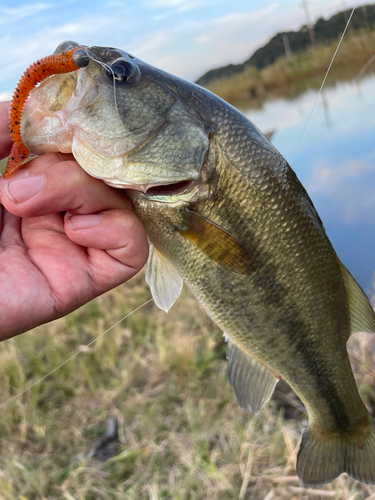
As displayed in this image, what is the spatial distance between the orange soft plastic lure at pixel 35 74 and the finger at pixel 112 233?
0.32 metres

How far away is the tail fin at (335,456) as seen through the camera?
5.90 feet

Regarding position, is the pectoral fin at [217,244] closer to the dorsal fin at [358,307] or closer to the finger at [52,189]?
the finger at [52,189]

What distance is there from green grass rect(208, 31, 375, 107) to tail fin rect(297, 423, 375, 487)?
394 inches

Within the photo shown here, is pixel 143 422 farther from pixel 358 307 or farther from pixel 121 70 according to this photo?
pixel 121 70

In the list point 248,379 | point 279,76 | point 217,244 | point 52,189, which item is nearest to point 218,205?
point 217,244

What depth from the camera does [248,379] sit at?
1.88 m

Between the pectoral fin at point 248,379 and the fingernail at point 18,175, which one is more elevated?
the fingernail at point 18,175

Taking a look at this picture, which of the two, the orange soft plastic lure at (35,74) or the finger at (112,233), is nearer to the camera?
the orange soft plastic lure at (35,74)

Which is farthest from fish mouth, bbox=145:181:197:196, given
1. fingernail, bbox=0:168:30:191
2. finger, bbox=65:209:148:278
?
fingernail, bbox=0:168:30:191

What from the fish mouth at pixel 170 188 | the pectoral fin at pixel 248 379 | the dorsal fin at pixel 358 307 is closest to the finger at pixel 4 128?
→ the fish mouth at pixel 170 188

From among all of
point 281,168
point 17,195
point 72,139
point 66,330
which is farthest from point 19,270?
point 66,330

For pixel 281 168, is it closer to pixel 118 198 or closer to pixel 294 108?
pixel 118 198

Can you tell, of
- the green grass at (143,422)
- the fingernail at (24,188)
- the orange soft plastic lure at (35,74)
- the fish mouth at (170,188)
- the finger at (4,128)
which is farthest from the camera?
the green grass at (143,422)

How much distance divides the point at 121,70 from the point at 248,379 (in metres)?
1.48
